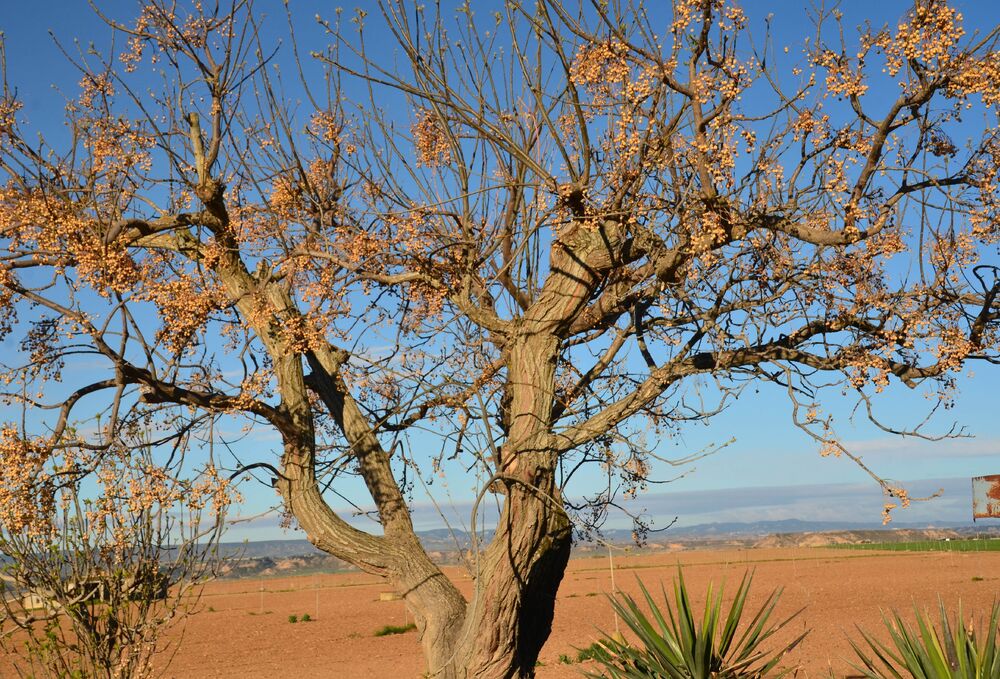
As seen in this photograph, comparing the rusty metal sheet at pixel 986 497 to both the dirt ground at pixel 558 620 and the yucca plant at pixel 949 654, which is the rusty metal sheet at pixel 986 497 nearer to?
the dirt ground at pixel 558 620

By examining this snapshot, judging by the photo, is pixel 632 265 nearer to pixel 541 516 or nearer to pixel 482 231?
pixel 482 231

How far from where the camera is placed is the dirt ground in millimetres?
18766

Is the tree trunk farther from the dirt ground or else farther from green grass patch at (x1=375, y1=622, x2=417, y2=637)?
green grass patch at (x1=375, y1=622, x2=417, y2=637)

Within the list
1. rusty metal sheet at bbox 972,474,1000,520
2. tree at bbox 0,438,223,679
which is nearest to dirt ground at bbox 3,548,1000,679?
rusty metal sheet at bbox 972,474,1000,520

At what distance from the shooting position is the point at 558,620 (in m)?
26.6

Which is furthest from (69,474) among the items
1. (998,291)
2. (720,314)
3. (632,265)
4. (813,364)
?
(998,291)

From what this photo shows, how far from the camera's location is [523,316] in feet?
26.5

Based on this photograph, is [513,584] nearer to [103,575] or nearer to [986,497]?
[103,575]

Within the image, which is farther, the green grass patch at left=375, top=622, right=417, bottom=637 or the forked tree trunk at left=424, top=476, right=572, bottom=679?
the green grass patch at left=375, top=622, right=417, bottom=637

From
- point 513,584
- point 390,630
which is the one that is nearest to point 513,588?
point 513,584

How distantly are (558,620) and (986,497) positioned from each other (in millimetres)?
17247

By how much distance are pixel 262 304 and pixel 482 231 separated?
2350 millimetres

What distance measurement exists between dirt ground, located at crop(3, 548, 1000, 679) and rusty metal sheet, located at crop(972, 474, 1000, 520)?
1.46 metres

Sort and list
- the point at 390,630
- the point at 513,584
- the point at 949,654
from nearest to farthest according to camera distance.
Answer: the point at 949,654 → the point at 513,584 → the point at 390,630
